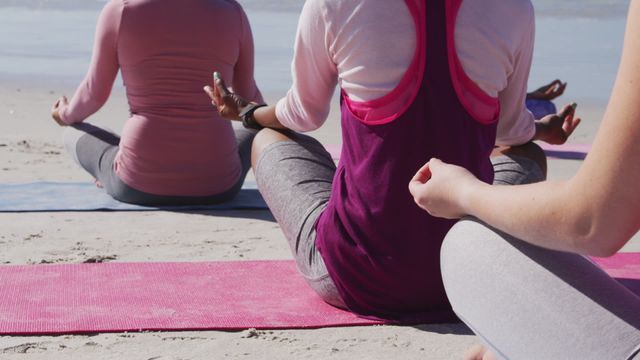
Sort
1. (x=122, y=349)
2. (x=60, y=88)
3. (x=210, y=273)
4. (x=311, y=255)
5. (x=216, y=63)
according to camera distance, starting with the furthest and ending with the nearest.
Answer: (x=60, y=88) → (x=216, y=63) → (x=210, y=273) → (x=311, y=255) → (x=122, y=349)

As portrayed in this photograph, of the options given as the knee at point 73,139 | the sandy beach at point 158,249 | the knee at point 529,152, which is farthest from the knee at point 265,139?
the knee at point 73,139

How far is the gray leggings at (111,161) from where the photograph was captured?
16.6 feet

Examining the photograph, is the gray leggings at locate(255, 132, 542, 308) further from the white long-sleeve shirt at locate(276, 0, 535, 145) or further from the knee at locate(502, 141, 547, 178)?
the white long-sleeve shirt at locate(276, 0, 535, 145)

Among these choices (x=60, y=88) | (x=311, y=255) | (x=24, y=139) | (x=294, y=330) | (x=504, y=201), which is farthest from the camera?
(x=60, y=88)

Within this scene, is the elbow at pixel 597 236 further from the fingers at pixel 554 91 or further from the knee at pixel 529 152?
the fingers at pixel 554 91

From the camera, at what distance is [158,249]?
4168 millimetres

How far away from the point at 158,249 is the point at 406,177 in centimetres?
142

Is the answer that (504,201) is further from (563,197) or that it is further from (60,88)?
(60,88)

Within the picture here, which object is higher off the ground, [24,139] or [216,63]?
[216,63]

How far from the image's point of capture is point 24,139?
23.6ft

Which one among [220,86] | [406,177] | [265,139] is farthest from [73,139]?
[406,177]

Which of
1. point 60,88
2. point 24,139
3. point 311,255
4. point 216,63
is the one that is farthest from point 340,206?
point 60,88

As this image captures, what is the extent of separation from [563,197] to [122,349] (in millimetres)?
1459

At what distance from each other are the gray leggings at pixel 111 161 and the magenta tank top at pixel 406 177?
1935 millimetres
